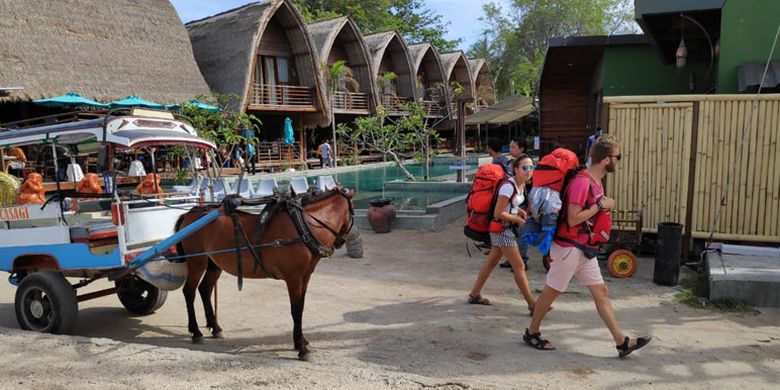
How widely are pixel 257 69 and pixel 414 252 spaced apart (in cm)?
1902

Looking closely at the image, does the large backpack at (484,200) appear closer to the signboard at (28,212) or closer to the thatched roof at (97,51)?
the signboard at (28,212)

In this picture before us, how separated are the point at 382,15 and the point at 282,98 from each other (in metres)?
20.1

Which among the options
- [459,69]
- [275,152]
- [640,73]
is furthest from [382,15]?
[640,73]

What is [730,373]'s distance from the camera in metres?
3.99

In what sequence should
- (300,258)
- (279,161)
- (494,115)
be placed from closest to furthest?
(300,258)
(494,115)
(279,161)

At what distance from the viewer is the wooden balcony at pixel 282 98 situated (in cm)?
2390

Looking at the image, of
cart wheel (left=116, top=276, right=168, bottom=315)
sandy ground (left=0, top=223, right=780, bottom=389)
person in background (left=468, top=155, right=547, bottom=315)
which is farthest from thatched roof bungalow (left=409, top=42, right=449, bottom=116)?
cart wheel (left=116, top=276, right=168, bottom=315)

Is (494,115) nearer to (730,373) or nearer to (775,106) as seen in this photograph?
(775,106)

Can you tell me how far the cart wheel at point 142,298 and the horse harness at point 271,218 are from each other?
5.48 ft

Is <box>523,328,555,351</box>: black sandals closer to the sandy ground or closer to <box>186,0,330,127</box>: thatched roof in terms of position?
the sandy ground

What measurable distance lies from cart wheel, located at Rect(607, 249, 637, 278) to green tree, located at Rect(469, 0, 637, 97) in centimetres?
3622

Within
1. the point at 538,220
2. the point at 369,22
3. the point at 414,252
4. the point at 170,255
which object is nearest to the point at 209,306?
the point at 170,255

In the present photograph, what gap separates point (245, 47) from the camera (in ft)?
72.6

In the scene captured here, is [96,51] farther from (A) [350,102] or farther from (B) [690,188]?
(B) [690,188]
